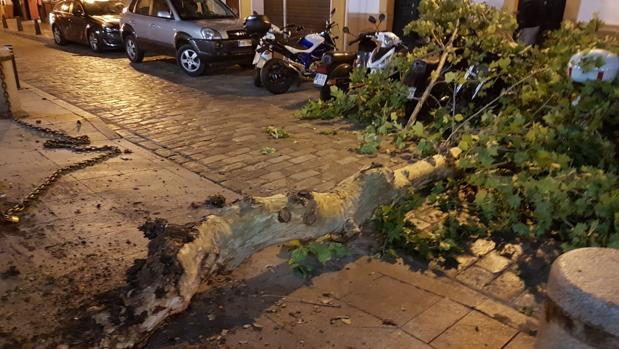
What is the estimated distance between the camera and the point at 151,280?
9.82ft

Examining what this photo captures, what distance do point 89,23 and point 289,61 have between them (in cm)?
833

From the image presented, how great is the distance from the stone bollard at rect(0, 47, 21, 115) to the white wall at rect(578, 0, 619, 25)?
9.34m

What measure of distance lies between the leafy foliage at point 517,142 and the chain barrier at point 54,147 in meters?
3.21

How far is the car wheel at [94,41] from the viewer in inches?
599

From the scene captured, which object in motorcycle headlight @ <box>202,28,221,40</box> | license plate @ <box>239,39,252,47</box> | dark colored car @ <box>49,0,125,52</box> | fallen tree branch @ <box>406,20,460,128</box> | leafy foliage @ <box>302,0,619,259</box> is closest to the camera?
leafy foliage @ <box>302,0,619,259</box>

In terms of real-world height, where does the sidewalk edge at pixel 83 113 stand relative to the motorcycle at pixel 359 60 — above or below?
below

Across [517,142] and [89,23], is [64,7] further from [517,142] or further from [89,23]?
[517,142]

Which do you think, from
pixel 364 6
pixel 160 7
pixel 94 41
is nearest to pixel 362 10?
pixel 364 6

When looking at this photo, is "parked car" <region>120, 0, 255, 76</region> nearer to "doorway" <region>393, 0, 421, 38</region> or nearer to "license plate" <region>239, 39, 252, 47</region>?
"license plate" <region>239, 39, 252, 47</region>

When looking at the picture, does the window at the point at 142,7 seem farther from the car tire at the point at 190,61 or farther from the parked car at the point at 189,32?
the car tire at the point at 190,61

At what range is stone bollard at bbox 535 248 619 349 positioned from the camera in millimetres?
2076

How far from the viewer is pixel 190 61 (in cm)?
1179

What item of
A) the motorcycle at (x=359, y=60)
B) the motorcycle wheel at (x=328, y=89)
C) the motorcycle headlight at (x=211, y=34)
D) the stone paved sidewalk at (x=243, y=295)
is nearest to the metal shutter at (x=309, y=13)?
the motorcycle headlight at (x=211, y=34)

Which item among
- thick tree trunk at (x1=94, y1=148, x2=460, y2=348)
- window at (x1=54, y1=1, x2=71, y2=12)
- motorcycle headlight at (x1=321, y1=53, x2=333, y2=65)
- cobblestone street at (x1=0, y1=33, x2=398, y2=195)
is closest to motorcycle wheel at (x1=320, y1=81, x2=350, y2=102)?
motorcycle headlight at (x1=321, y1=53, x2=333, y2=65)
